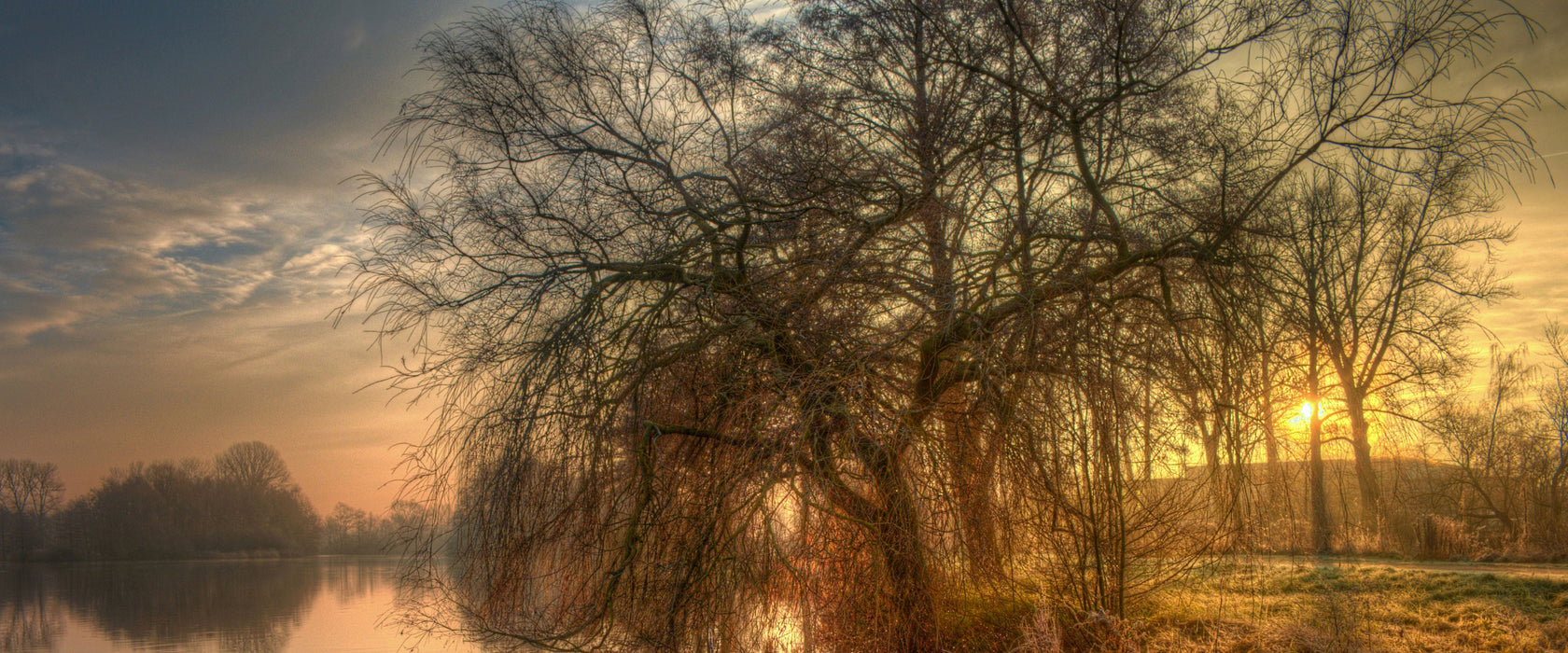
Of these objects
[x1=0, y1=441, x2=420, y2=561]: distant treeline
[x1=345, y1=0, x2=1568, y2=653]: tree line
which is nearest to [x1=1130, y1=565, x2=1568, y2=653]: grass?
[x1=345, y1=0, x2=1568, y2=653]: tree line

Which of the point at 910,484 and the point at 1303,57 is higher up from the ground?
the point at 1303,57

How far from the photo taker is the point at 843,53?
7.38 m

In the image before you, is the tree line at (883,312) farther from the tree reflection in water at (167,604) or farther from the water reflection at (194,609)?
the tree reflection in water at (167,604)

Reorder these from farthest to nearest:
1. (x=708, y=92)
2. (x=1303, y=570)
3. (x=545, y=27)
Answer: (x=1303, y=570)
(x=708, y=92)
(x=545, y=27)

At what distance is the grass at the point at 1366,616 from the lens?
20.6ft

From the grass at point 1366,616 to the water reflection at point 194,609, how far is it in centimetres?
925

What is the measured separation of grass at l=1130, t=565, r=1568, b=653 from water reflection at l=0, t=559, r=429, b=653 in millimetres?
9253

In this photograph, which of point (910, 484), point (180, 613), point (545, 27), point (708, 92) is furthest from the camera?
point (180, 613)

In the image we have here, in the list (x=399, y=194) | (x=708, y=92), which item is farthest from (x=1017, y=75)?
(x=399, y=194)

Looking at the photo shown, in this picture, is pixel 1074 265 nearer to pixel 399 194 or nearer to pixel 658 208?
pixel 658 208

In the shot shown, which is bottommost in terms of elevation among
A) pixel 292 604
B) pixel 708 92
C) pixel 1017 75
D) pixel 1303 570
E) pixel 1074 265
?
pixel 292 604

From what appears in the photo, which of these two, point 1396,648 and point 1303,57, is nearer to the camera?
point 1303,57

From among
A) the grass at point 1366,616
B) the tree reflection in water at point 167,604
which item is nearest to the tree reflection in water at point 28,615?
the tree reflection in water at point 167,604

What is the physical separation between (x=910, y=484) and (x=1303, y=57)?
3.65 m
